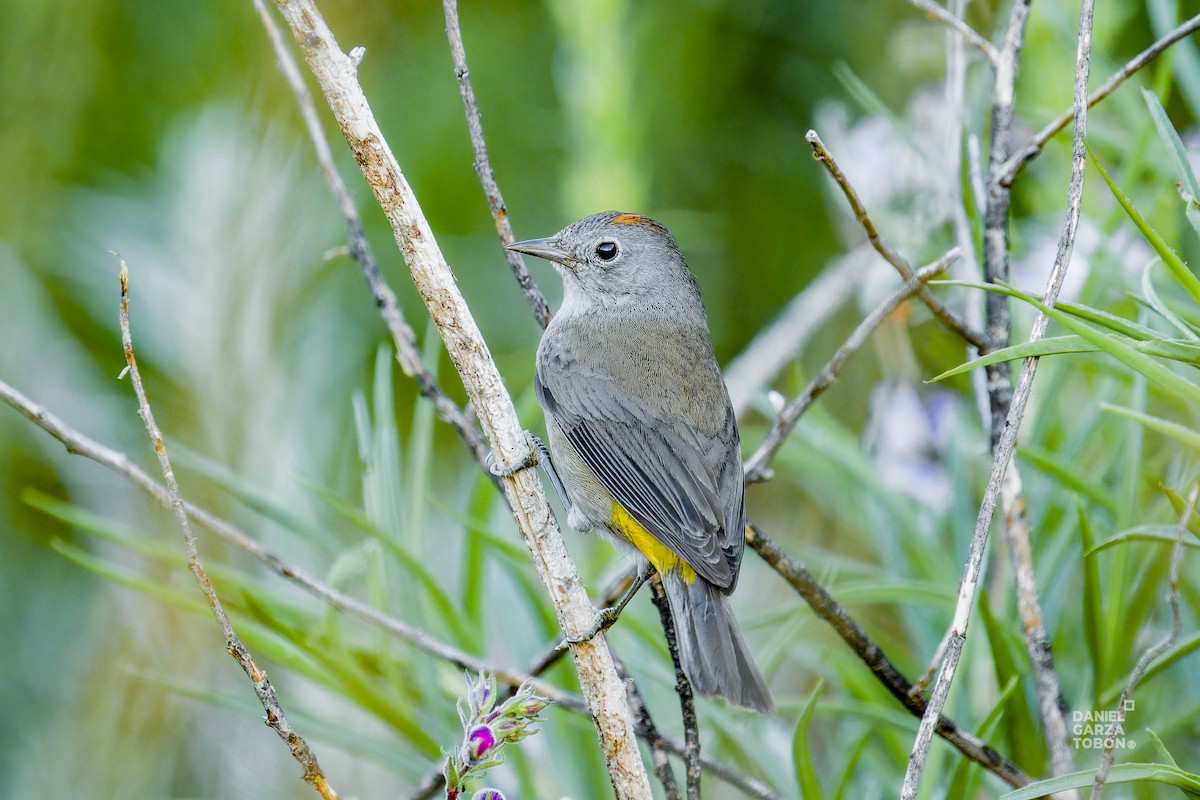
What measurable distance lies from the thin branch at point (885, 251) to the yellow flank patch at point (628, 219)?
106cm

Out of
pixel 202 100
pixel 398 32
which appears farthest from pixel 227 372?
pixel 398 32

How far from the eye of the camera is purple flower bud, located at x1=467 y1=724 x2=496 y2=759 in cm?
121

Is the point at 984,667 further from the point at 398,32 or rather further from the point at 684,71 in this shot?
the point at 398,32

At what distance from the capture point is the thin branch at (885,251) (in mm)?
1499

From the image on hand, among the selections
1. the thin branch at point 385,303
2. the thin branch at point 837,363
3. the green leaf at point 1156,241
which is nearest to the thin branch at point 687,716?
the thin branch at point 837,363

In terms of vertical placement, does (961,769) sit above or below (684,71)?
below

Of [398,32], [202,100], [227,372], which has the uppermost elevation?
[398,32]

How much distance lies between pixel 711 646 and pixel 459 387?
1.93m

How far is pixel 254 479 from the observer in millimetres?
2811

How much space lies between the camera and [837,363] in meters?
1.77

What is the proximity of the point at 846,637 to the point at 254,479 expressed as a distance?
5.43ft

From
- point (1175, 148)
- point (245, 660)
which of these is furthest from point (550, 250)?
point (245, 660)

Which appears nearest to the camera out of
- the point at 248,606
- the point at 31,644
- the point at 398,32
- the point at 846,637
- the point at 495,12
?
the point at 846,637

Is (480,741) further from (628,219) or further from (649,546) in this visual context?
(628,219)
